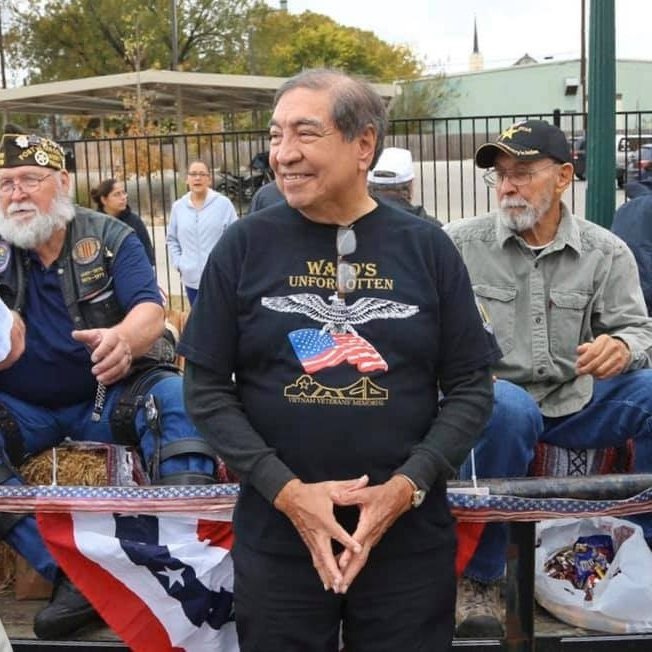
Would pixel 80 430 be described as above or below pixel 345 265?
below

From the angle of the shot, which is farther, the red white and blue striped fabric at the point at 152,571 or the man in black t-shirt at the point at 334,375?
the red white and blue striped fabric at the point at 152,571

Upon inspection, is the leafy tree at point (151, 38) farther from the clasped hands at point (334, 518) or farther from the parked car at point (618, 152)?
the clasped hands at point (334, 518)

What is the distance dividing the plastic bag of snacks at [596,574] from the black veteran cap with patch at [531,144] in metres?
1.29

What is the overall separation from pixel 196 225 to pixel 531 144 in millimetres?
5733

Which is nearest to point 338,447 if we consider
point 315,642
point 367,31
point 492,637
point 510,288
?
point 315,642

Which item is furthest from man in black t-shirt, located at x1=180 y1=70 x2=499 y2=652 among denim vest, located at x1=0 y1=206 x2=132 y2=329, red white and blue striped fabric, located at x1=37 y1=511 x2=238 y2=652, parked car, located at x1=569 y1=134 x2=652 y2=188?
parked car, located at x1=569 y1=134 x2=652 y2=188

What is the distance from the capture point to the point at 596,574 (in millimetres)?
2842

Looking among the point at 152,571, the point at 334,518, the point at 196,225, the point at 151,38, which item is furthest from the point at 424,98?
the point at 334,518

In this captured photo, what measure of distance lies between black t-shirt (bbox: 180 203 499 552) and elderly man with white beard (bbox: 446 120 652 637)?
3.47 ft

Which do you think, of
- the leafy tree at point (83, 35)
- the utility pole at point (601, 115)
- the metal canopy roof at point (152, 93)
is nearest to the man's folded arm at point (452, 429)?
the utility pole at point (601, 115)

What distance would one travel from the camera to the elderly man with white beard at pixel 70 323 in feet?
10.6

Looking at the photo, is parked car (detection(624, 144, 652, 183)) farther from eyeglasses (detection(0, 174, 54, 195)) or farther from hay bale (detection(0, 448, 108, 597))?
hay bale (detection(0, 448, 108, 597))

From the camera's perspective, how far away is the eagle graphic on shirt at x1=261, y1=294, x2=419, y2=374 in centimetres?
206

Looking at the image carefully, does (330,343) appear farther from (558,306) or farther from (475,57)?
(475,57)
